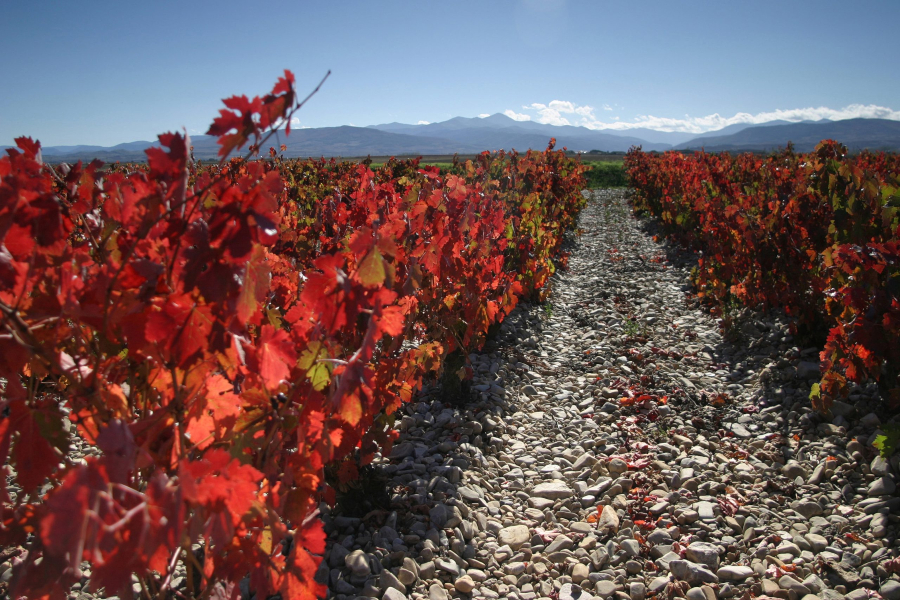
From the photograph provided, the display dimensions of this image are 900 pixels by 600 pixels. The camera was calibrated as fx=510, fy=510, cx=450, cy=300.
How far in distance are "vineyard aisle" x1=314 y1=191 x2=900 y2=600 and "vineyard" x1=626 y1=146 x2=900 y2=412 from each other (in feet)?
1.22

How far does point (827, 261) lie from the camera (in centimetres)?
344

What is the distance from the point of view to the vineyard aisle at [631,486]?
2312 mm

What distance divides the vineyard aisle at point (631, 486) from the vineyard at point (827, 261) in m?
0.37

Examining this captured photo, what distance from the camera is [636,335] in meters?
5.25

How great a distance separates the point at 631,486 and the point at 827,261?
206 centimetres

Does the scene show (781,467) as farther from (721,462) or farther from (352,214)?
(352,214)

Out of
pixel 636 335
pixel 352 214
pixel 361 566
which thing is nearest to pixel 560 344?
pixel 636 335

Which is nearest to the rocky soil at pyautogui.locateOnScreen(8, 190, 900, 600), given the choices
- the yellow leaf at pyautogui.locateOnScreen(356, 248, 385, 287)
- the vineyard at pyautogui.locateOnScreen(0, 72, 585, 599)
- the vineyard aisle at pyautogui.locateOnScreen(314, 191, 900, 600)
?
the vineyard aisle at pyautogui.locateOnScreen(314, 191, 900, 600)

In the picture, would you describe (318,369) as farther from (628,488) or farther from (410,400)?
(628,488)

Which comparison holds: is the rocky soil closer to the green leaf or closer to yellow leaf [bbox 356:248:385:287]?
the green leaf

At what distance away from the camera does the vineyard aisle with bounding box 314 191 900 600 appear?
7.59 feet

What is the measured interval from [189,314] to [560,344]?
4.49 m

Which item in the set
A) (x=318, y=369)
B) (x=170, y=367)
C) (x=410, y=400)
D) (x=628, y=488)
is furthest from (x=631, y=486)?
(x=170, y=367)

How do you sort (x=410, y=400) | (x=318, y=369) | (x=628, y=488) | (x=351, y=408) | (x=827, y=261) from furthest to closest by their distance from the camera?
(x=827, y=261) → (x=410, y=400) → (x=628, y=488) → (x=318, y=369) → (x=351, y=408)
